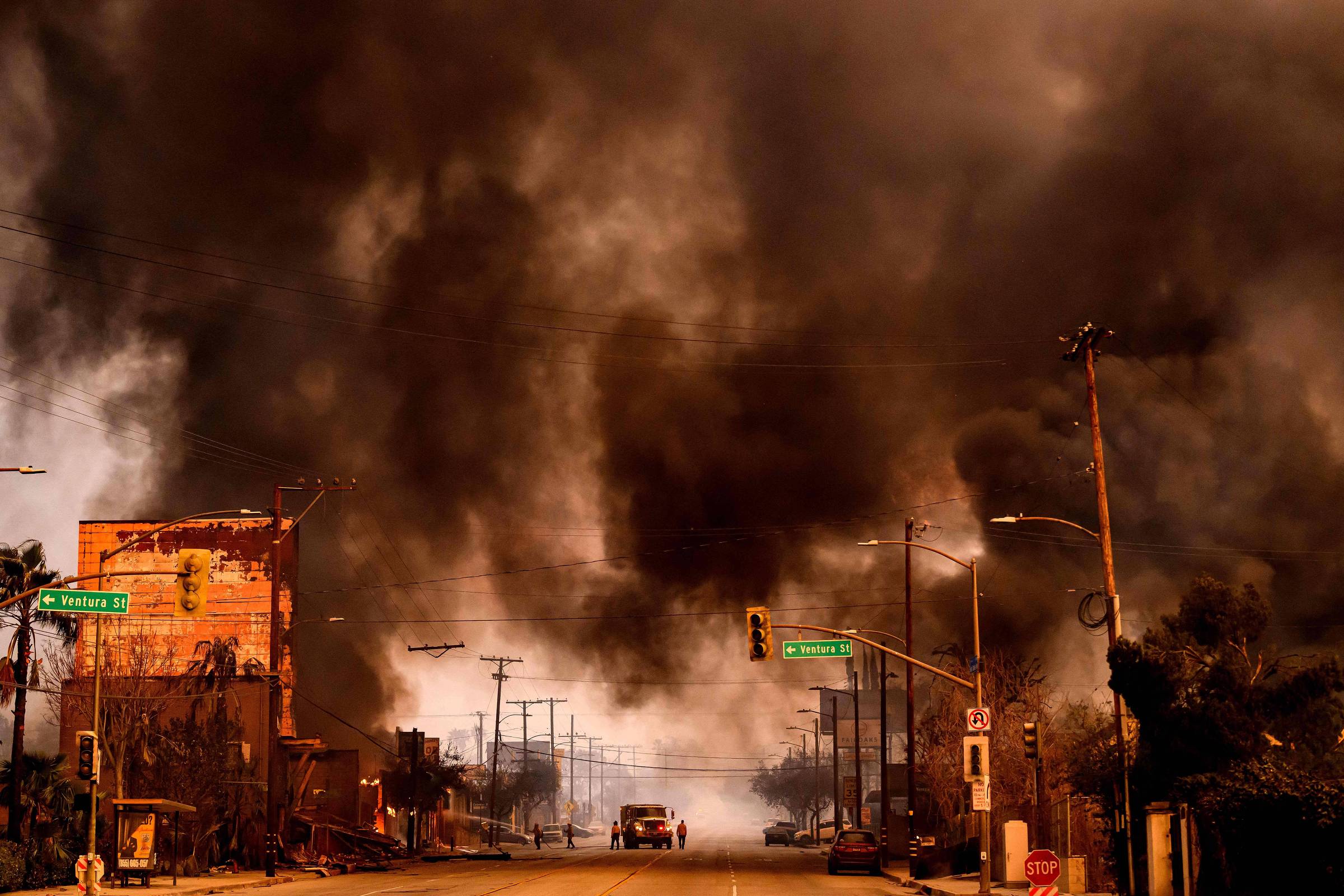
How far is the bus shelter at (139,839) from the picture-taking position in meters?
36.1

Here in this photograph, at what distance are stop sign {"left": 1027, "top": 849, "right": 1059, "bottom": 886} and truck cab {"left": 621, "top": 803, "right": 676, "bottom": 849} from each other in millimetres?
52415

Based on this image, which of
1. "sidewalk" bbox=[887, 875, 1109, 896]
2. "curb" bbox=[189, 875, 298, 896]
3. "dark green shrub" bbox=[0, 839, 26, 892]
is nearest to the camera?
"dark green shrub" bbox=[0, 839, 26, 892]

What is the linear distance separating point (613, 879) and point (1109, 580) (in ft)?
56.5

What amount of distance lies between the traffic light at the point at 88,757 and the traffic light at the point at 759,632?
15728 mm

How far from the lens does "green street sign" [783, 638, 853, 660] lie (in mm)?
34906

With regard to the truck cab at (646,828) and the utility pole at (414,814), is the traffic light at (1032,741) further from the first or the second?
the truck cab at (646,828)

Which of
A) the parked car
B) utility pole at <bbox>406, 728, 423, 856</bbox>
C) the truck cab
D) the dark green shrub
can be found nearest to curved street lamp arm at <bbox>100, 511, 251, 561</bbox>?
the dark green shrub

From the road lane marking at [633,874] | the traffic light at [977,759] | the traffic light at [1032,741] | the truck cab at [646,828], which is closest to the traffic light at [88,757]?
the road lane marking at [633,874]

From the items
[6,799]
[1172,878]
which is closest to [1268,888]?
[1172,878]

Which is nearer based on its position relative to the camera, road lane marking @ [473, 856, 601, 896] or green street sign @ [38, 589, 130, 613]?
green street sign @ [38, 589, 130, 613]

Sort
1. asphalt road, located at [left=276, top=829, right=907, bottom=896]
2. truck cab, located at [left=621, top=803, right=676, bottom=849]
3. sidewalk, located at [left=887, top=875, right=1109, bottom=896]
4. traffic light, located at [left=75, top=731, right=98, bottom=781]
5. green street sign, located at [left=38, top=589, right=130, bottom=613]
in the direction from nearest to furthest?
green street sign, located at [left=38, top=589, right=130, bottom=613] < traffic light, located at [left=75, top=731, right=98, bottom=781] < asphalt road, located at [left=276, top=829, right=907, bottom=896] < sidewalk, located at [left=887, top=875, right=1109, bottom=896] < truck cab, located at [left=621, top=803, right=676, bottom=849]

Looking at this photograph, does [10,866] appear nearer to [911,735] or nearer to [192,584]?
[192,584]

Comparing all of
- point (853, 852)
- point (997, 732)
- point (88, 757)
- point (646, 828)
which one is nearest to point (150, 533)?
point (88, 757)

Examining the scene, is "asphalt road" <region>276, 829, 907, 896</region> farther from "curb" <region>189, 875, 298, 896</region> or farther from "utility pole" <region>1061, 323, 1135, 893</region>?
"utility pole" <region>1061, 323, 1135, 893</region>
